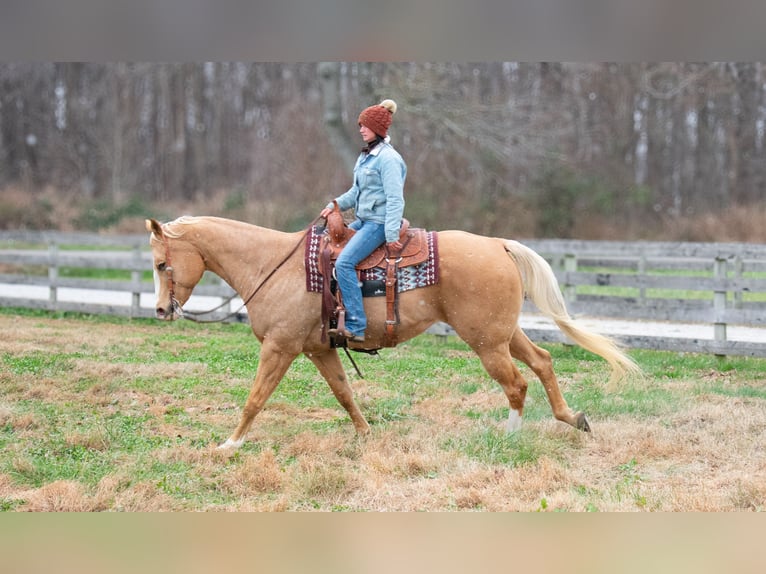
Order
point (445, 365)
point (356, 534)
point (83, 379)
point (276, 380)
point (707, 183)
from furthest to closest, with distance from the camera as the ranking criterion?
point (707, 183)
point (445, 365)
point (83, 379)
point (276, 380)
point (356, 534)

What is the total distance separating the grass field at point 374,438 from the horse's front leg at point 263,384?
6.1 inches

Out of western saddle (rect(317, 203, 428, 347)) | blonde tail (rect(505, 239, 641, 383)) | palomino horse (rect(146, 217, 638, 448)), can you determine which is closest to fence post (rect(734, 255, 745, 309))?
blonde tail (rect(505, 239, 641, 383))

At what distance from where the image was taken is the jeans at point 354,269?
6.01 metres

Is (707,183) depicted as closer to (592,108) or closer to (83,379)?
(592,108)

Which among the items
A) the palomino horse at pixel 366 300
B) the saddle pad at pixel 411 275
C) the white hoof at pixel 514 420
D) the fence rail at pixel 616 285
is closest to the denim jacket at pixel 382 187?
the saddle pad at pixel 411 275

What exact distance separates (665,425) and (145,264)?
9.00m

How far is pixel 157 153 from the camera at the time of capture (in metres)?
36.8

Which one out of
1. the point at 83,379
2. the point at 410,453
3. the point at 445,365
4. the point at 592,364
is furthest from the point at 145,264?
the point at 410,453

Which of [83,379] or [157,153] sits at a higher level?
[157,153]

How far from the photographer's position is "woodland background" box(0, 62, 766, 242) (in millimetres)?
20422

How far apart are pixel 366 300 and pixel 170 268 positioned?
1.54m

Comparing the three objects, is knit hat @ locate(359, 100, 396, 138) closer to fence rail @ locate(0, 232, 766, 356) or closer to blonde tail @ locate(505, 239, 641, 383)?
blonde tail @ locate(505, 239, 641, 383)

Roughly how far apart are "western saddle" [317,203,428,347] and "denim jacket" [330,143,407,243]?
0.16 metres
